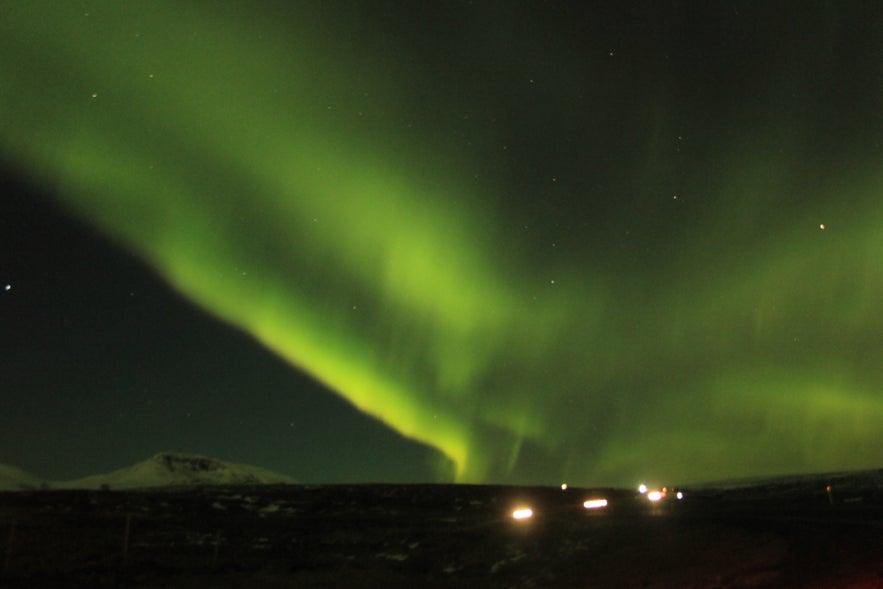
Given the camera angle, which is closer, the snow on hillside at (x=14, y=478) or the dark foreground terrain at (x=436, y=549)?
the dark foreground terrain at (x=436, y=549)

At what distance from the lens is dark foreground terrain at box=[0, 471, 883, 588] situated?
57.7ft

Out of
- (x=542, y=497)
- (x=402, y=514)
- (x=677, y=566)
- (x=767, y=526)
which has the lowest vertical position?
(x=677, y=566)

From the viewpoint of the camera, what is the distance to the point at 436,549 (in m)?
29.4

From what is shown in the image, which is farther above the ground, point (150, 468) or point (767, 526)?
point (150, 468)

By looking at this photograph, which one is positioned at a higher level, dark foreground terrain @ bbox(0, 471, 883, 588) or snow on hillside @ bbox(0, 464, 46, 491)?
snow on hillside @ bbox(0, 464, 46, 491)

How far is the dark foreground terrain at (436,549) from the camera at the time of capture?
693 inches

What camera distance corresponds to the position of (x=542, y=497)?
6569cm

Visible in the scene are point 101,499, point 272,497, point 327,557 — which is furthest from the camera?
point 272,497

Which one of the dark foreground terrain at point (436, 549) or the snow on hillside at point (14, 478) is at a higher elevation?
the snow on hillside at point (14, 478)

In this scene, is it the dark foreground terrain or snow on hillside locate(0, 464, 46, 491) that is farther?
snow on hillside locate(0, 464, 46, 491)

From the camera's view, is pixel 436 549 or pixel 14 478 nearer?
pixel 436 549

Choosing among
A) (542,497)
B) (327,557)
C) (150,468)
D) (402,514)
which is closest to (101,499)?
(402,514)

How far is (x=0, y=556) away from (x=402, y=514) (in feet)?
80.3

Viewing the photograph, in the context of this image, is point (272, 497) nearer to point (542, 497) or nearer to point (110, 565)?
point (542, 497)
